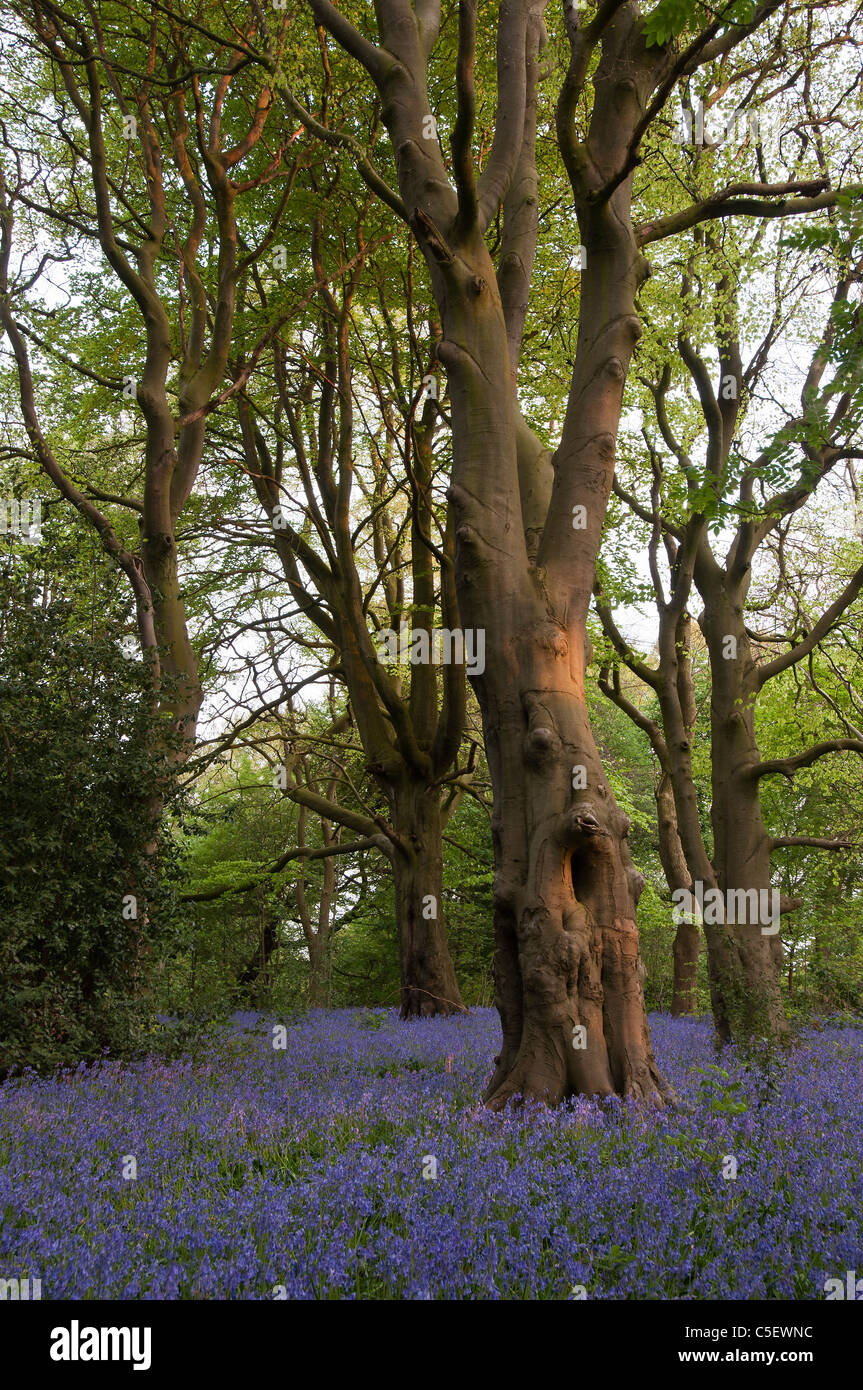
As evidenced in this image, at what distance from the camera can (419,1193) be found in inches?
136

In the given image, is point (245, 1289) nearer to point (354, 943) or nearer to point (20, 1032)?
point (20, 1032)

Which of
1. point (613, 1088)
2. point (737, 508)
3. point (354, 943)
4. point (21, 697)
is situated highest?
point (737, 508)

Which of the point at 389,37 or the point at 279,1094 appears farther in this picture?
the point at 389,37

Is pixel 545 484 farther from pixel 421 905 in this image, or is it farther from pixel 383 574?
pixel 421 905

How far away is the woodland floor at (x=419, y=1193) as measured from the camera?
2.76m

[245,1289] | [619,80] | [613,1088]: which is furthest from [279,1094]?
[619,80]

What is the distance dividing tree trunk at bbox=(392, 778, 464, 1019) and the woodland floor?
253 inches

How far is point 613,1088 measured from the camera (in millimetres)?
5246

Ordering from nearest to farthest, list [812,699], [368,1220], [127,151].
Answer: [368,1220], [127,151], [812,699]

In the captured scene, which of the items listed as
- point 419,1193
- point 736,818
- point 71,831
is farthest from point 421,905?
point 419,1193

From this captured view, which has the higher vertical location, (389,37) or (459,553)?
(389,37)

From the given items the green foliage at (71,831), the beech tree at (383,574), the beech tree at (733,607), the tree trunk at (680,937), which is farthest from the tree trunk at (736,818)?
the green foliage at (71,831)
